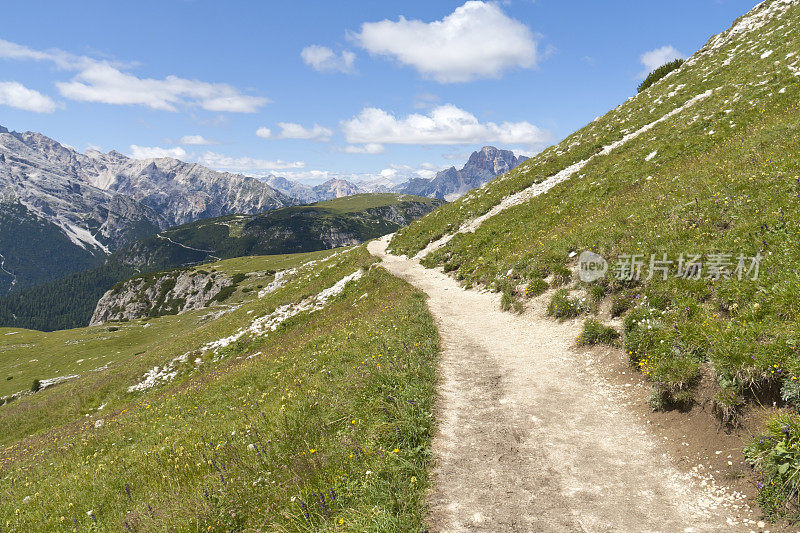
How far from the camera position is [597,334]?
12.7 m

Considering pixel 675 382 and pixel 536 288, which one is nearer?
pixel 675 382

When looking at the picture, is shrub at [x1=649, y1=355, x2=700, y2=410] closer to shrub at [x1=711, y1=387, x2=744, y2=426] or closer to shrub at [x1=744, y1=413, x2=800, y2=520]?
shrub at [x1=711, y1=387, x2=744, y2=426]

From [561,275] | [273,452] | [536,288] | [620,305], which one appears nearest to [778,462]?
[620,305]

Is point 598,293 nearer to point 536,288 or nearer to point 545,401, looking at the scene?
point 536,288

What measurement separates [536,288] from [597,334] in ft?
18.2

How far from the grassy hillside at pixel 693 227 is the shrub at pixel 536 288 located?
0.37 ft

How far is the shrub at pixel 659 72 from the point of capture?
4773 cm

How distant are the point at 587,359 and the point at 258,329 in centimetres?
2763

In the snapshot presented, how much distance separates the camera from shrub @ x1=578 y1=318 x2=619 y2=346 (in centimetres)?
1230

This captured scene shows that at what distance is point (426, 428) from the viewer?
27.3 feet

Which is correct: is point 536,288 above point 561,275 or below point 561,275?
below

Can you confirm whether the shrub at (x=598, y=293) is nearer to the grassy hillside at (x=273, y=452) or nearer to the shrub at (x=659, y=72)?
the grassy hillside at (x=273, y=452)

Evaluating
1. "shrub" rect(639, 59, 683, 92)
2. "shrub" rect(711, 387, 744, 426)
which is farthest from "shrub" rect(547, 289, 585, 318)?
"shrub" rect(639, 59, 683, 92)

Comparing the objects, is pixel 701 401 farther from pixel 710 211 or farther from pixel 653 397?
pixel 710 211
